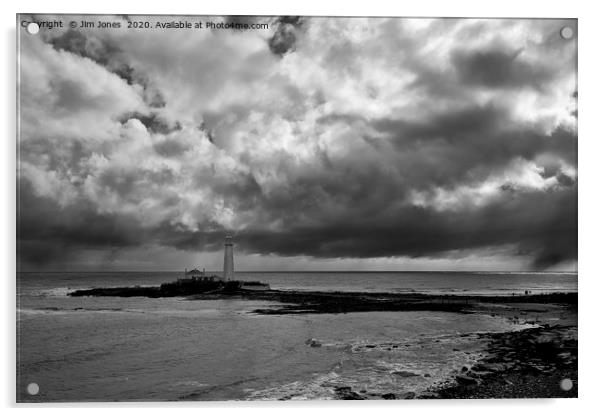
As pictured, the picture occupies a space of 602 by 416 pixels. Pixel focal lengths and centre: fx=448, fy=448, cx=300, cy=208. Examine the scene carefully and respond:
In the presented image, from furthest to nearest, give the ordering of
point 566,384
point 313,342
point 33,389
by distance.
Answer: point 313,342
point 566,384
point 33,389

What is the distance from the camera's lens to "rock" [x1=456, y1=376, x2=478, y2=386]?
523 centimetres

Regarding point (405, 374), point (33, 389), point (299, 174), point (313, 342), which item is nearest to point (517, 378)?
point (405, 374)

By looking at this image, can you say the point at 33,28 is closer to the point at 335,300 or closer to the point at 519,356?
the point at 519,356

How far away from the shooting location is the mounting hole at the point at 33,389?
493 cm

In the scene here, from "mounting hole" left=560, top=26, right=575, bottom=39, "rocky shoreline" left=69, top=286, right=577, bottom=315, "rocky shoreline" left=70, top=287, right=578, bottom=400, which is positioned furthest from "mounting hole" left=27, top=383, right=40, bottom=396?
"mounting hole" left=560, top=26, right=575, bottom=39

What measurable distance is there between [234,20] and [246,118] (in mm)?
1134

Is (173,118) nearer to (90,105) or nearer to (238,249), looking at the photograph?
(90,105)

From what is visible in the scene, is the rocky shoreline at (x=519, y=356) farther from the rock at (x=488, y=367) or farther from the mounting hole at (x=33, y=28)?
the mounting hole at (x=33, y=28)

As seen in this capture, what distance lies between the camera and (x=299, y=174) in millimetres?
5902

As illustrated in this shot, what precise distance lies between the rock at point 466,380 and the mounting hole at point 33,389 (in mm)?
4777

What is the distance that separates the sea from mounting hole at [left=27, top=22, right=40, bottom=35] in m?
2.71

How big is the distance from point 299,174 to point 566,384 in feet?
13.2

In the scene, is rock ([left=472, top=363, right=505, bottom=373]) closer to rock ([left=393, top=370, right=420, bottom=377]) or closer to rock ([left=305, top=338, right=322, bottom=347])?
rock ([left=393, top=370, right=420, bottom=377])

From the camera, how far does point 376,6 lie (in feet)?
16.7
